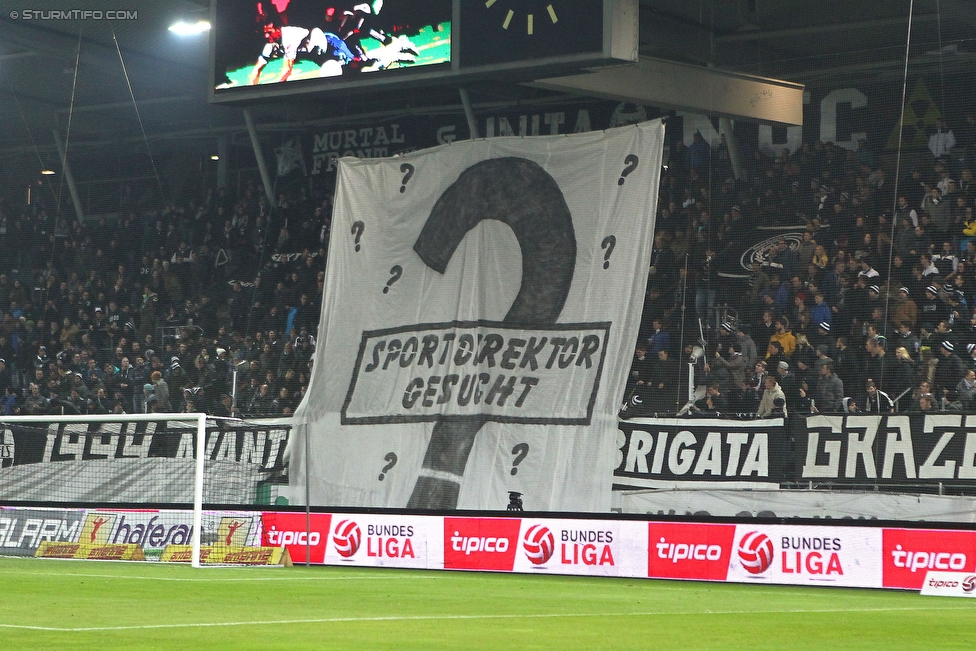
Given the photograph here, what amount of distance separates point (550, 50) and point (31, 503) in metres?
7.80

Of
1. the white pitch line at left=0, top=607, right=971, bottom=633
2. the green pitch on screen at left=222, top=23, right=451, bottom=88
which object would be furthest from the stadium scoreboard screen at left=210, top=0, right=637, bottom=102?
the white pitch line at left=0, top=607, right=971, bottom=633

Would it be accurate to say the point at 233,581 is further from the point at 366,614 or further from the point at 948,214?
the point at 948,214

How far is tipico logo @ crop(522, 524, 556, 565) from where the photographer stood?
14477 mm

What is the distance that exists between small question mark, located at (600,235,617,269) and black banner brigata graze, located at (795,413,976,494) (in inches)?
127

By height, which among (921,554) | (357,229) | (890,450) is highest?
(357,229)

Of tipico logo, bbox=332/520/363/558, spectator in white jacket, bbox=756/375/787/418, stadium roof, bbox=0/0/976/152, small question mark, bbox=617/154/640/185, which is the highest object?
stadium roof, bbox=0/0/976/152

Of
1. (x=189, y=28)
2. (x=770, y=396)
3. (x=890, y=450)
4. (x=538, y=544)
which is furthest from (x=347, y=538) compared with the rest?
(x=189, y=28)

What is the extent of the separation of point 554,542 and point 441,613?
532 centimetres

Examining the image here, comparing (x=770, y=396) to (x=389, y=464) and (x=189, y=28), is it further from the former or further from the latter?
(x=189, y=28)

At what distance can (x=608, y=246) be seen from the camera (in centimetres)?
1714

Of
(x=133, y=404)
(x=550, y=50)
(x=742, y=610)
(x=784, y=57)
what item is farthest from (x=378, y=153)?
(x=742, y=610)

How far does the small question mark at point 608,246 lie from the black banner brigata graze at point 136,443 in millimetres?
4694

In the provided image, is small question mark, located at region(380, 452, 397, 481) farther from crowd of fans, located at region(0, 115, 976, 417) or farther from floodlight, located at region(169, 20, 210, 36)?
floodlight, located at region(169, 20, 210, 36)

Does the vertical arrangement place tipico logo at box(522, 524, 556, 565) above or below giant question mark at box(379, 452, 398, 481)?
below
